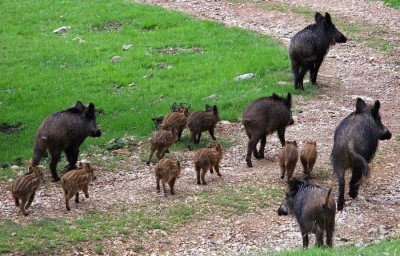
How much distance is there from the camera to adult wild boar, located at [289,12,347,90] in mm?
20578

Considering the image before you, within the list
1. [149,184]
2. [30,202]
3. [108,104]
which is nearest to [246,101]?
[108,104]

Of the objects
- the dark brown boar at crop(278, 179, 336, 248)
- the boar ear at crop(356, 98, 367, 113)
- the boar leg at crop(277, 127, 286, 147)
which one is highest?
the boar ear at crop(356, 98, 367, 113)

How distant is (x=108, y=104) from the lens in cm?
2011

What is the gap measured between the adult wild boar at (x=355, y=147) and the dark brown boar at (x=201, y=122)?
10.5ft

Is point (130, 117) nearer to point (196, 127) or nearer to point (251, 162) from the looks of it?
point (196, 127)

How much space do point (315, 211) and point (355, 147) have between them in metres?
2.76

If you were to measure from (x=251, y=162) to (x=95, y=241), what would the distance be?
13.8ft

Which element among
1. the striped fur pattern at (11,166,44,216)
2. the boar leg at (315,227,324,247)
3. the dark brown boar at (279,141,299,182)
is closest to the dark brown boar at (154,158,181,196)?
the dark brown boar at (279,141,299,182)

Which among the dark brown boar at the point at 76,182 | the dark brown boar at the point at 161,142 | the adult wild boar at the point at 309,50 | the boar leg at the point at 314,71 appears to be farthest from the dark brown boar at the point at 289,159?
the boar leg at the point at 314,71

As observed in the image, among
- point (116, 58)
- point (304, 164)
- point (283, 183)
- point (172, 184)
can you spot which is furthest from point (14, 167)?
point (116, 58)

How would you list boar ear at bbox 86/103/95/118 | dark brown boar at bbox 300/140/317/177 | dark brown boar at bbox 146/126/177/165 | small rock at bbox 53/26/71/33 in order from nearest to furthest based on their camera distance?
dark brown boar at bbox 300/140/317/177 → dark brown boar at bbox 146/126/177/165 → boar ear at bbox 86/103/95/118 → small rock at bbox 53/26/71/33

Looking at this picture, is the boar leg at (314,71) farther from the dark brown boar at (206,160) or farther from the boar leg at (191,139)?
the dark brown boar at (206,160)

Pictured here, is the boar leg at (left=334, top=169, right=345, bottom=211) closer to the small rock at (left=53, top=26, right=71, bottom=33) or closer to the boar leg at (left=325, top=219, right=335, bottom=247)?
the boar leg at (left=325, top=219, right=335, bottom=247)

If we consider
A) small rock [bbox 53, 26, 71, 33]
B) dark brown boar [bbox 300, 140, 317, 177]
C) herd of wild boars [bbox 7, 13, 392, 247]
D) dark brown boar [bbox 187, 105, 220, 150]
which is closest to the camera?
herd of wild boars [bbox 7, 13, 392, 247]
